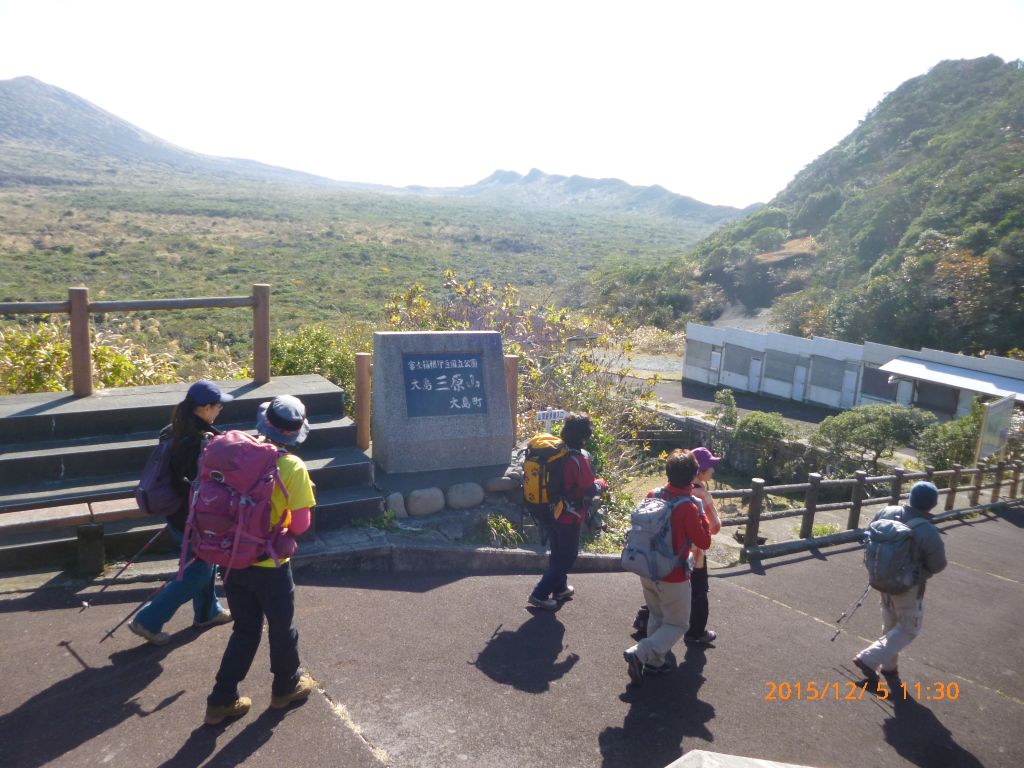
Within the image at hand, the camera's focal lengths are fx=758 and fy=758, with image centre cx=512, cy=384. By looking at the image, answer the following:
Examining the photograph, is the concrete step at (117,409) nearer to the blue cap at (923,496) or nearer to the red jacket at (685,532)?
the red jacket at (685,532)

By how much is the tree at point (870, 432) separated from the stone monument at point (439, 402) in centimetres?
1211

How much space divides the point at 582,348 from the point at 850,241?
42.8m

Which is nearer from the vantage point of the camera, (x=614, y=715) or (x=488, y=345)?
(x=614, y=715)

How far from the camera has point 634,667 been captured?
4.22 m

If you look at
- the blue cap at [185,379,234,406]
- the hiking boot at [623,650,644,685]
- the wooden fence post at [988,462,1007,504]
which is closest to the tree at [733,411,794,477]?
the wooden fence post at [988,462,1007,504]

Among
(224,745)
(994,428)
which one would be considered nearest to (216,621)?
(224,745)

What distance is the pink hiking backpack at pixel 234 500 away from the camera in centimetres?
336

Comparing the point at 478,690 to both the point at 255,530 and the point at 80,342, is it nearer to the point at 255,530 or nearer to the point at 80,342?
the point at 255,530

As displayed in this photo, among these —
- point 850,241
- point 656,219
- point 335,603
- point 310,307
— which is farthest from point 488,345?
point 656,219

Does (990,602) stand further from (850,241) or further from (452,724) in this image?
(850,241)

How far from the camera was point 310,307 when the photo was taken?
98.5 feet

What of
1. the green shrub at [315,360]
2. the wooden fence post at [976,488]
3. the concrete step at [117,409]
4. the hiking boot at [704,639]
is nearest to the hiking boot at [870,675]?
the hiking boot at [704,639]

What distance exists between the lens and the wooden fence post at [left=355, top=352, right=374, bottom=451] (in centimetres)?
681

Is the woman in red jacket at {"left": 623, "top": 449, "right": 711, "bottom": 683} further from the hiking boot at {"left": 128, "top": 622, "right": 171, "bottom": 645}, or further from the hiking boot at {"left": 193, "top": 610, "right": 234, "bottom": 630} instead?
the hiking boot at {"left": 128, "top": 622, "right": 171, "bottom": 645}
